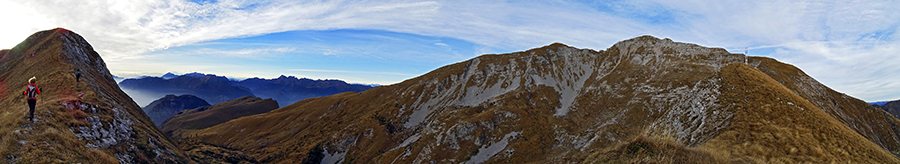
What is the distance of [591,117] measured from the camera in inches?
3538

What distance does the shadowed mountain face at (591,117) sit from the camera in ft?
53.6

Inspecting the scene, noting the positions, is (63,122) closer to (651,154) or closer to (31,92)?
(31,92)

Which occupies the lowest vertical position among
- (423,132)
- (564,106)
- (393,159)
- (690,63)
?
(393,159)

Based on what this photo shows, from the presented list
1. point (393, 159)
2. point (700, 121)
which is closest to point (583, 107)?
point (393, 159)

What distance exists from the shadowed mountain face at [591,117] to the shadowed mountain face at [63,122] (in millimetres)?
30783

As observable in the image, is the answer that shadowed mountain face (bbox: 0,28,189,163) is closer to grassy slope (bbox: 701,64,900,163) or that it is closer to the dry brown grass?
the dry brown grass

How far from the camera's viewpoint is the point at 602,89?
345 feet

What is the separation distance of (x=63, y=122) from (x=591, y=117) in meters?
98.9

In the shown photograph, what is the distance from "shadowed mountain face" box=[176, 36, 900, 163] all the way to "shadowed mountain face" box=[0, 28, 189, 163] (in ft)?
101

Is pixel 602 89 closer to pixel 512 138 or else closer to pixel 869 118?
pixel 512 138

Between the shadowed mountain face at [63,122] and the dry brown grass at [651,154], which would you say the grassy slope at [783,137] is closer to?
the dry brown grass at [651,154]

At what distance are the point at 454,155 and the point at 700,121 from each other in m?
71.4

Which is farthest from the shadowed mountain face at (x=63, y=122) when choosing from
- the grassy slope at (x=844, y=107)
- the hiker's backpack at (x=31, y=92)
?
the grassy slope at (x=844, y=107)

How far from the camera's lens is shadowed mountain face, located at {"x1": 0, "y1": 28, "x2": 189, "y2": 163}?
62.1 feet
